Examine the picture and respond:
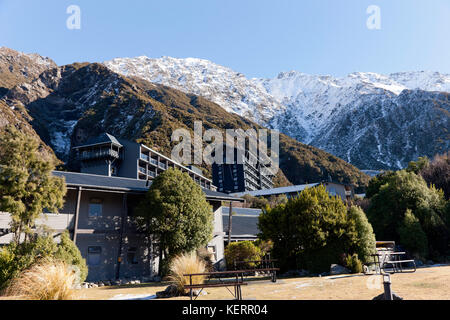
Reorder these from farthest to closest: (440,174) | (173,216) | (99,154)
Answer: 1. (99,154)
2. (440,174)
3. (173,216)

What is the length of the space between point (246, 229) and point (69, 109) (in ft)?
489

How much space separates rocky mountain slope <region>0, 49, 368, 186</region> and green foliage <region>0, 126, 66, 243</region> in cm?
8762

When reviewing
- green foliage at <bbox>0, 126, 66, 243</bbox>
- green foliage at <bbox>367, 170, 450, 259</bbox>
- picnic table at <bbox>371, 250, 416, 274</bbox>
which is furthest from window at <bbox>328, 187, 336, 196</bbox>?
green foliage at <bbox>0, 126, 66, 243</bbox>

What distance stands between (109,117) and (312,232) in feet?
434

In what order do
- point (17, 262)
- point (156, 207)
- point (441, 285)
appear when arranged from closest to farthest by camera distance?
point (441, 285) → point (17, 262) → point (156, 207)

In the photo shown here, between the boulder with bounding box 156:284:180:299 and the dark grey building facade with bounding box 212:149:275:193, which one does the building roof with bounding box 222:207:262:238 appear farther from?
the dark grey building facade with bounding box 212:149:275:193

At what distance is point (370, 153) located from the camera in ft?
643

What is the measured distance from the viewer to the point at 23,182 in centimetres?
1351

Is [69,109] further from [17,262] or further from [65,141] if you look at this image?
[17,262]

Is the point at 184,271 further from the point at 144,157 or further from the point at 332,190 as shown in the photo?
the point at 332,190

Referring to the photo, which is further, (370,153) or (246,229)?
(370,153)

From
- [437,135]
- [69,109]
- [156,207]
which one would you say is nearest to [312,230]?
[156,207]

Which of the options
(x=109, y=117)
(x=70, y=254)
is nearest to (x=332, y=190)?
(x=70, y=254)
